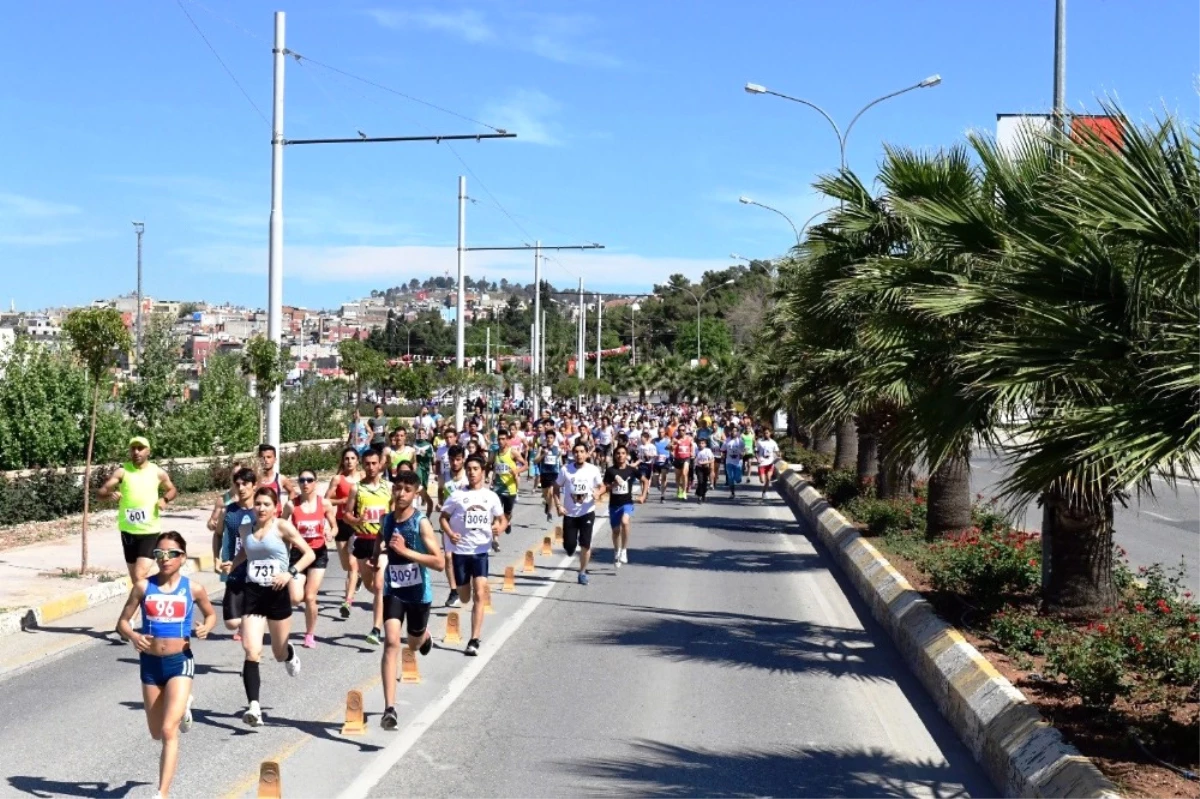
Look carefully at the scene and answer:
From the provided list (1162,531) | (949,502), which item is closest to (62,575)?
(949,502)

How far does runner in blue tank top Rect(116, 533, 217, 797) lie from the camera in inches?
286

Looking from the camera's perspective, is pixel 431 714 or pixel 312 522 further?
pixel 312 522

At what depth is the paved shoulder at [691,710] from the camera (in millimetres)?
8062

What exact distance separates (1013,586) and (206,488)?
18.3 metres

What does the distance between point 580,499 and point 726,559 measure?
13.3 ft

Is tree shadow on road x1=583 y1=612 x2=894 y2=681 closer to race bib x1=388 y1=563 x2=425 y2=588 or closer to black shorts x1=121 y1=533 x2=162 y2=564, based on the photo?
race bib x1=388 y1=563 x2=425 y2=588

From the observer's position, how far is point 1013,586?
1431 centimetres

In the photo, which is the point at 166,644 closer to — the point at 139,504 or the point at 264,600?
the point at 264,600

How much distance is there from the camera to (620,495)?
19188 mm

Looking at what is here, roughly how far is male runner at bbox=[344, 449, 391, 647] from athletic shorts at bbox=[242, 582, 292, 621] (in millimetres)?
3170

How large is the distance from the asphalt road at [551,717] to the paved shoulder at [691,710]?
0.02m

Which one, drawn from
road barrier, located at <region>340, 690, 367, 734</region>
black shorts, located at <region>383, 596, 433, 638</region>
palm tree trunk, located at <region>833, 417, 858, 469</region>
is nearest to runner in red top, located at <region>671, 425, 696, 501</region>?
palm tree trunk, located at <region>833, 417, 858, 469</region>

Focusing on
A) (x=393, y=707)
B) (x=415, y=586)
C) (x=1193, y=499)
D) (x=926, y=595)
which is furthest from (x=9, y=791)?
(x=1193, y=499)

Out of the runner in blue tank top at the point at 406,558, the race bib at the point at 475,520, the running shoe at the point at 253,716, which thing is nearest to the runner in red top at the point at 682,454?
the race bib at the point at 475,520
